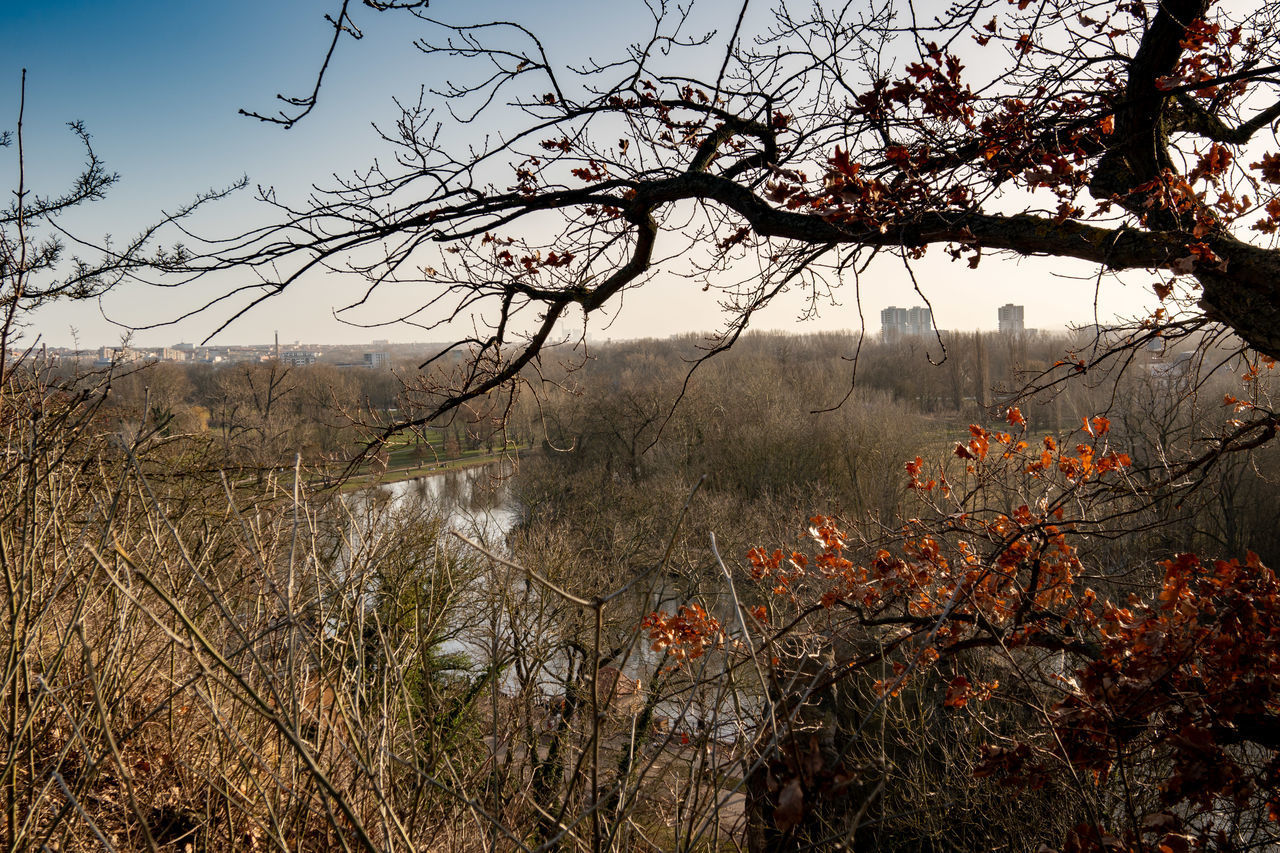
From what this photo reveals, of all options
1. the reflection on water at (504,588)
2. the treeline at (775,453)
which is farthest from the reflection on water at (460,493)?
the treeline at (775,453)

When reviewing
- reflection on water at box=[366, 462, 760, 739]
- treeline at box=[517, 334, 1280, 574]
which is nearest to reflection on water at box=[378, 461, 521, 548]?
reflection on water at box=[366, 462, 760, 739]

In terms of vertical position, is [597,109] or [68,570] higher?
[597,109]

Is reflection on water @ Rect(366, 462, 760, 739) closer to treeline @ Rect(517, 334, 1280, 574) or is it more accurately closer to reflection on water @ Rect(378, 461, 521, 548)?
reflection on water @ Rect(378, 461, 521, 548)

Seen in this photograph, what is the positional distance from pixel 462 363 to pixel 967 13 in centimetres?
282

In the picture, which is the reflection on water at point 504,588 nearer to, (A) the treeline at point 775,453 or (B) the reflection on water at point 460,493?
(B) the reflection on water at point 460,493

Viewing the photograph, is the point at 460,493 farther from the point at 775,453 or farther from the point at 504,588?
the point at 504,588

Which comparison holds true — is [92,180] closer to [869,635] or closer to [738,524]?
→ [869,635]

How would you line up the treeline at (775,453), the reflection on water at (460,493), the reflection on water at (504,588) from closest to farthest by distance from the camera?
1. the reflection on water at (504,588)
2. the treeline at (775,453)
3. the reflection on water at (460,493)

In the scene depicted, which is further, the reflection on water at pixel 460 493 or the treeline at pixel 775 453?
the reflection on water at pixel 460 493

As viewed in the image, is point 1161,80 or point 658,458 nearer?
point 1161,80

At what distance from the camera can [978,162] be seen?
8.59 ft

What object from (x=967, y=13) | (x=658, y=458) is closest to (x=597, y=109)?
(x=967, y=13)

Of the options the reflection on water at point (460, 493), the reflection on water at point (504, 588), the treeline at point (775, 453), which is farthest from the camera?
the reflection on water at point (460, 493)

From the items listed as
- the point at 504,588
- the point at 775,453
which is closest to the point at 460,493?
the point at 775,453
